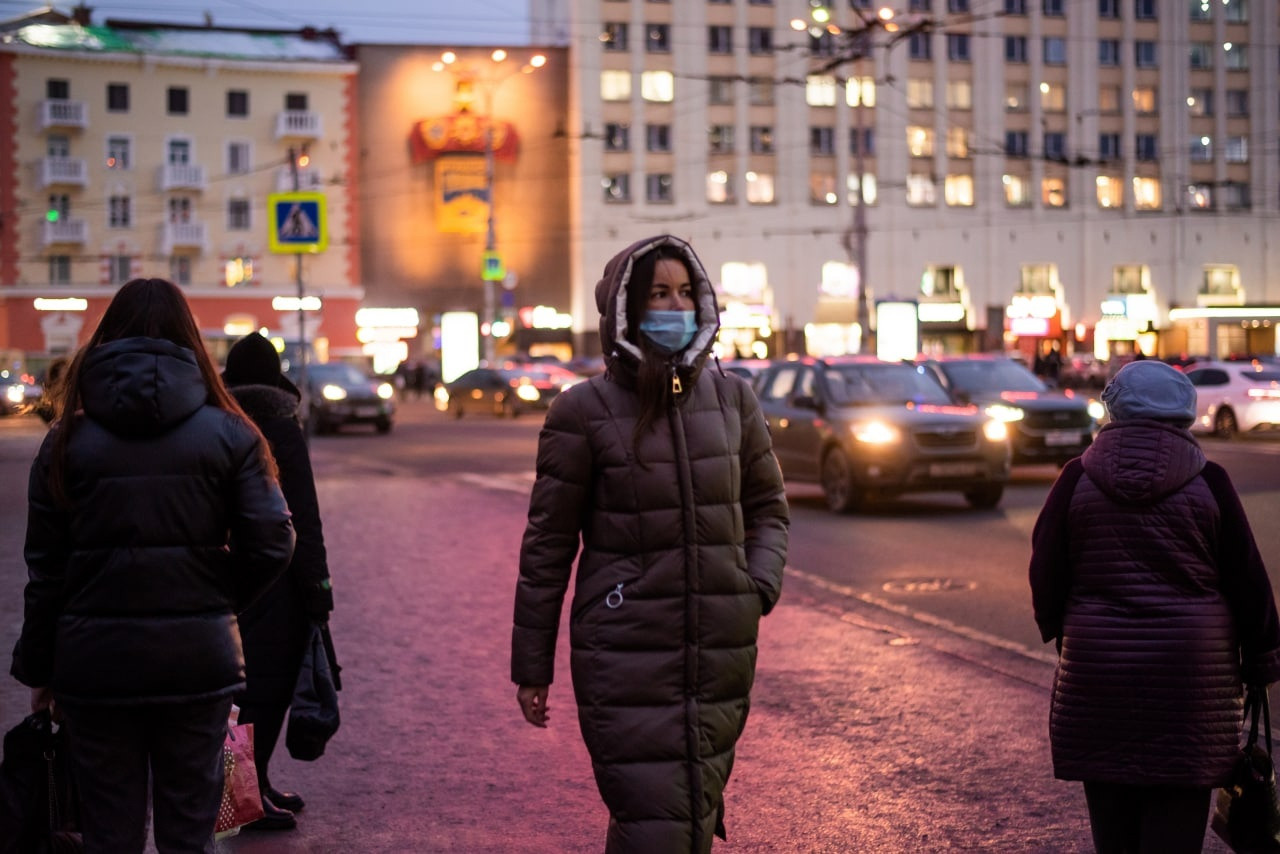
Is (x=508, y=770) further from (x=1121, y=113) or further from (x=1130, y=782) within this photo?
(x=1121, y=113)

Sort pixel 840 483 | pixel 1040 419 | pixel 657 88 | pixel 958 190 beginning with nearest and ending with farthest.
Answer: pixel 840 483 → pixel 1040 419 → pixel 657 88 → pixel 958 190

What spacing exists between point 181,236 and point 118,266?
2.98 metres

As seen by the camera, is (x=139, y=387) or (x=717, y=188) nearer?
(x=139, y=387)

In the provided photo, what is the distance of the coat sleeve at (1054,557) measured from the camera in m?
4.25

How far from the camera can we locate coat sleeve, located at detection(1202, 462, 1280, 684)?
4.11m

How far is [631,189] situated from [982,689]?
220 ft

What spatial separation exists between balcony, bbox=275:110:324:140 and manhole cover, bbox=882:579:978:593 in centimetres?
6088

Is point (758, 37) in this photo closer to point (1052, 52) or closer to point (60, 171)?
point (1052, 52)

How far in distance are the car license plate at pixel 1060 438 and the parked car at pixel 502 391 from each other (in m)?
24.0

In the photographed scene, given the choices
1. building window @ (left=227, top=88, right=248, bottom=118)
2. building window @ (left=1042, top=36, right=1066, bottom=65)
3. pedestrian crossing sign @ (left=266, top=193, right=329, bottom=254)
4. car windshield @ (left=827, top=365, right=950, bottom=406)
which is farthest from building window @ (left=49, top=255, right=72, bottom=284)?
car windshield @ (left=827, top=365, right=950, bottom=406)

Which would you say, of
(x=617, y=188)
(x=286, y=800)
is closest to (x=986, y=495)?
(x=286, y=800)

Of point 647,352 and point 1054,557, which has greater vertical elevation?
point 647,352

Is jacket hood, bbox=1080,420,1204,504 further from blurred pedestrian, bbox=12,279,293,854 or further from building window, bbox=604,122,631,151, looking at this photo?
building window, bbox=604,122,631,151

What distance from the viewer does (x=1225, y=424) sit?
30703mm
